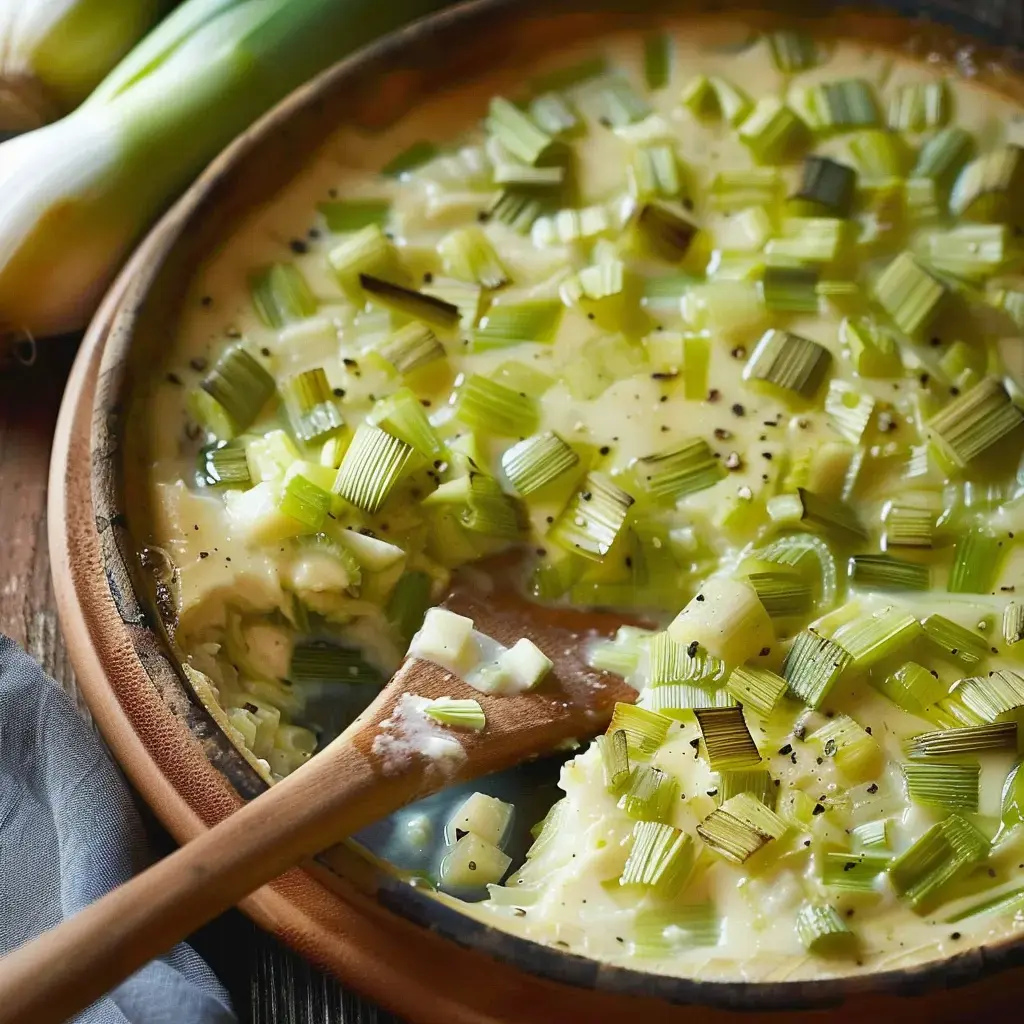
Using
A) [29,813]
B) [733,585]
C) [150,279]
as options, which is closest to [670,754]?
[733,585]

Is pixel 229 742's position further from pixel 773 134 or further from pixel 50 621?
pixel 773 134

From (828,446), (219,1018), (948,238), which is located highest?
(948,238)

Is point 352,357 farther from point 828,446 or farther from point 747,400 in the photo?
point 828,446

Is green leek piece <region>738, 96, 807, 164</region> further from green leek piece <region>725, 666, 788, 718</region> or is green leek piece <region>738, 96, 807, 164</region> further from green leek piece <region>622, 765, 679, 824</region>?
green leek piece <region>622, 765, 679, 824</region>

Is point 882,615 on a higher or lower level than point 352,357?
lower

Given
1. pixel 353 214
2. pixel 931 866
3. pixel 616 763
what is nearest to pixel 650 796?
pixel 616 763

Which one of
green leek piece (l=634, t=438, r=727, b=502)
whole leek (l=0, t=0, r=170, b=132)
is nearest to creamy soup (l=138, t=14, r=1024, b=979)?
green leek piece (l=634, t=438, r=727, b=502)
